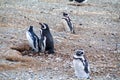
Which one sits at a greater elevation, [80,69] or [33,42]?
[80,69]

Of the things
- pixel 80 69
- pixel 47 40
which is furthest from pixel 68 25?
pixel 80 69

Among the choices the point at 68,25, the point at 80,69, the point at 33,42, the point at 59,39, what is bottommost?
the point at 68,25

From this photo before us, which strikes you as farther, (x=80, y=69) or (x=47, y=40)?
(x=47, y=40)

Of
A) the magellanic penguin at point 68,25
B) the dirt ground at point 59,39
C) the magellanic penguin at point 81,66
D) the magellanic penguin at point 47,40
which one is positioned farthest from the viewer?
the magellanic penguin at point 68,25

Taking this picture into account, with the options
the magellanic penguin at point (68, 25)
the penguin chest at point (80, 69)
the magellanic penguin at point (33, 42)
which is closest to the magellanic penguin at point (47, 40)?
the magellanic penguin at point (33, 42)

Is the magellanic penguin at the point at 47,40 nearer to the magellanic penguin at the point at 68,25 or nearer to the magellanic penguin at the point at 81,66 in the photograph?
the magellanic penguin at the point at 81,66

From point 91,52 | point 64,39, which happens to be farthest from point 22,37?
point 91,52

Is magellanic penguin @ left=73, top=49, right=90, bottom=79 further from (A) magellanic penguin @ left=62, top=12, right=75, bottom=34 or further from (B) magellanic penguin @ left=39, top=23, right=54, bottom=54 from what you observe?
(A) magellanic penguin @ left=62, top=12, right=75, bottom=34

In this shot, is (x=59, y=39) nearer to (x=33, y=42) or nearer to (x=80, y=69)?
(x=33, y=42)

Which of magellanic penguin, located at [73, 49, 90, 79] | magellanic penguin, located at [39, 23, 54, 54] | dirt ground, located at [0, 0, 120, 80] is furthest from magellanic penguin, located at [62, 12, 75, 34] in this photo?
magellanic penguin, located at [73, 49, 90, 79]

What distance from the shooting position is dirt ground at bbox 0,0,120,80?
981cm

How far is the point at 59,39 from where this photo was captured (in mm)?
13047

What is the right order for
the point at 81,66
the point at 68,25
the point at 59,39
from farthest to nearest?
the point at 68,25 → the point at 59,39 → the point at 81,66

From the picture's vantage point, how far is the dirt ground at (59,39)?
32.2 feet
